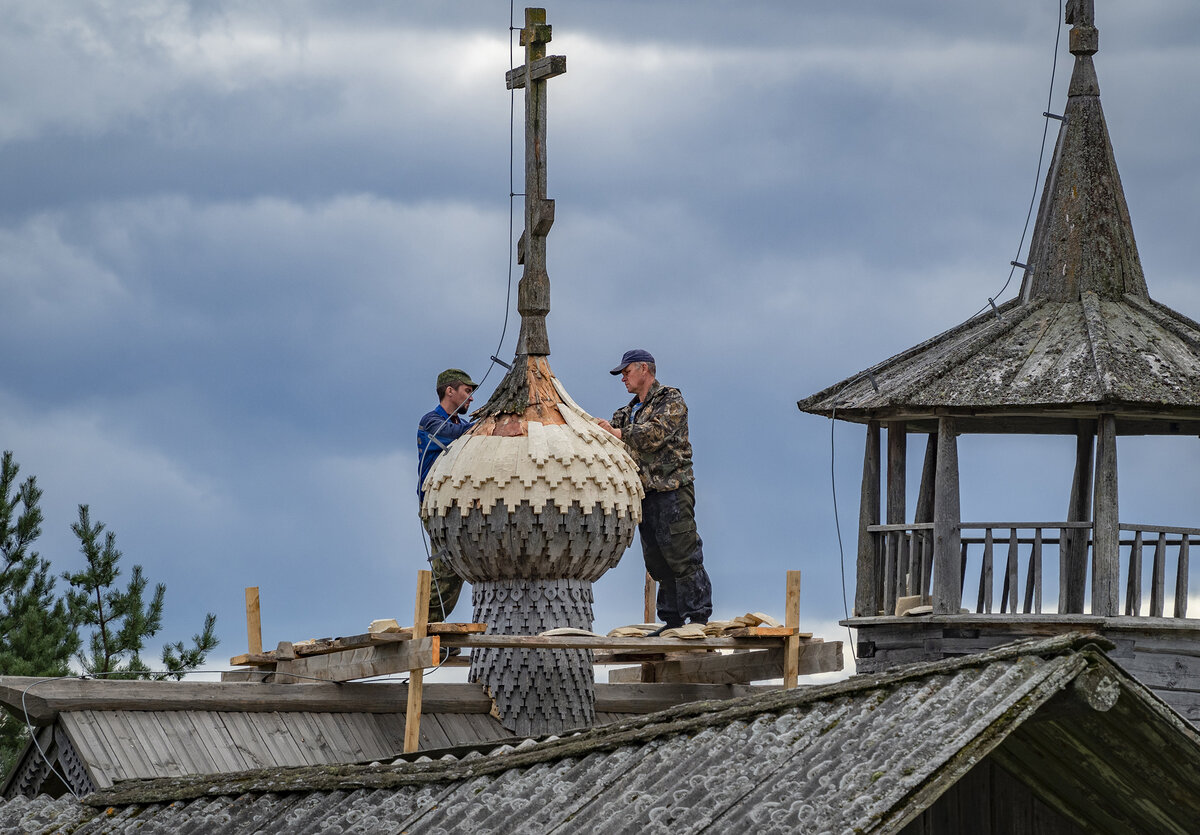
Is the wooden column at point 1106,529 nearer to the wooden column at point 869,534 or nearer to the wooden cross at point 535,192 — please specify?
the wooden column at point 869,534

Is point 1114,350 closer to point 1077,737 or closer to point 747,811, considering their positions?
point 1077,737

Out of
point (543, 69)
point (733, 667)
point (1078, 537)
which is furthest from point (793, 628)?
point (1078, 537)

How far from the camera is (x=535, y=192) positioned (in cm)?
1404

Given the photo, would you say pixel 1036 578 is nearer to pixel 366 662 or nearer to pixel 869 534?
pixel 869 534

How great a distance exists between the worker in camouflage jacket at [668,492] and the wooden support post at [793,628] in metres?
0.97

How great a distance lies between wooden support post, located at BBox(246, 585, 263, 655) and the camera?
47.1 ft

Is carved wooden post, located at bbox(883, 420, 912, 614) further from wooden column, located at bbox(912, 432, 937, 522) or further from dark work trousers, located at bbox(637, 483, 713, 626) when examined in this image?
dark work trousers, located at bbox(637, 483, 713, 626)

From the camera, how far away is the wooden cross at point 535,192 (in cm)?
1383

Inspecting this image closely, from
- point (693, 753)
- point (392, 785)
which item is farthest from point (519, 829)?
point (392, 785)

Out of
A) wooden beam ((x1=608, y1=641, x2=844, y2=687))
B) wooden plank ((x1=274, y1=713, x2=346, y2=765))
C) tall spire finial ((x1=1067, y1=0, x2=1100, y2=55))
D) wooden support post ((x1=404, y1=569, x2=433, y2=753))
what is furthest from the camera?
tall spire finial ((x1=1067, y1=0, x2=1100, y2=55))

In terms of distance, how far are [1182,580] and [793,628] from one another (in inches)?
162


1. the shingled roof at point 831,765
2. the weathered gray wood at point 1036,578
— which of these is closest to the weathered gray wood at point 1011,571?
the weathered gray wood at point 1036,578

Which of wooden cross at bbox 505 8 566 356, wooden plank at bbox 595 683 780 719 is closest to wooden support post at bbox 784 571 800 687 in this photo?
wooden plank at bbox 595 683 780 719

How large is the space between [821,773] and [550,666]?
632 cm
